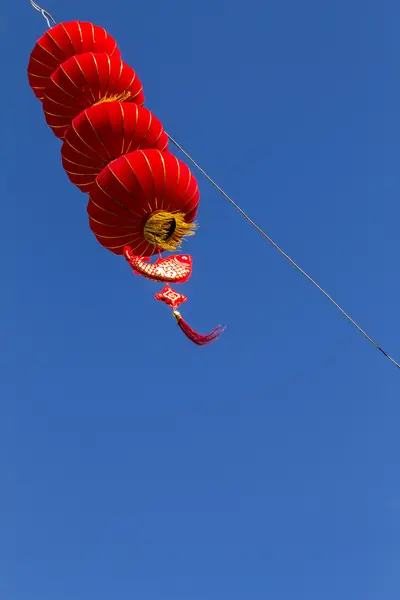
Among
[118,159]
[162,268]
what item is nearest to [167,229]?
[162,268]

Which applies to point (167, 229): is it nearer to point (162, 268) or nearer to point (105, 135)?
point (162, 268)

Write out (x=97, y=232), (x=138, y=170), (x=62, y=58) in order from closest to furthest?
(x=138, y=170) < (x=97, y=232) < (x=62, y=58)

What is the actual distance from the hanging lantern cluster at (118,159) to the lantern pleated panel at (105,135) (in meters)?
0.01

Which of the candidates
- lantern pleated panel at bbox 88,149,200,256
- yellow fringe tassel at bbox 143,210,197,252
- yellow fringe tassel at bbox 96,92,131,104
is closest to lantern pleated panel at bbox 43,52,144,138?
yellow fringe tassel at bbox 96,92,131,104

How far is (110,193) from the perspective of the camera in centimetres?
1077

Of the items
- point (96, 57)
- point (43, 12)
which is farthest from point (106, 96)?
point (43, 12)

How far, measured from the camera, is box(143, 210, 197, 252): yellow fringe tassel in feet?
36.6

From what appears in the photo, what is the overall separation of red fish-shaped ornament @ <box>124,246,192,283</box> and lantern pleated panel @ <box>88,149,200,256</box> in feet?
0.71

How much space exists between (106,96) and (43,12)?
2483 mm

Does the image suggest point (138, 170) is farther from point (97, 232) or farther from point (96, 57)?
point (96, 57)

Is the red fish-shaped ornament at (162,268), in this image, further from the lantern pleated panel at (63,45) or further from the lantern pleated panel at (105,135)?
the lantern pleated panel at (63,45)

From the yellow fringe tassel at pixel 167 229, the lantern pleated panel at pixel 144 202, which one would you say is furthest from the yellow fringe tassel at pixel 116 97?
the yellow fringe tassel at pixel 167 229

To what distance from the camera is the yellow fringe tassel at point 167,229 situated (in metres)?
11.1

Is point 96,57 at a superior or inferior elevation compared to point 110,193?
superior
